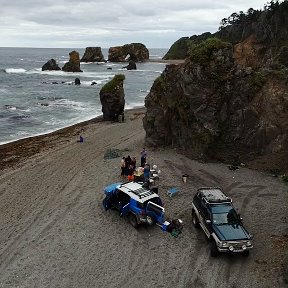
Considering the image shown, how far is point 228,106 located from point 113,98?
850 inches

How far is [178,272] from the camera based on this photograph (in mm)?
16875

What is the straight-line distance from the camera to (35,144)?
4097 centimetres

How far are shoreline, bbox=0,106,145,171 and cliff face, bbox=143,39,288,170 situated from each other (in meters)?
15.3

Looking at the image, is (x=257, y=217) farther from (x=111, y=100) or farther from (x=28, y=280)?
(x=111, y=100)

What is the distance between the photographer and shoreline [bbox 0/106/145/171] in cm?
3584

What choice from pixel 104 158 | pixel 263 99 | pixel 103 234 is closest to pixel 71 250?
pixel 103 234

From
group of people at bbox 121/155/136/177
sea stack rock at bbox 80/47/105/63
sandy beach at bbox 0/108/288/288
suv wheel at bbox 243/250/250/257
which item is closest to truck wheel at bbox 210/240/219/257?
sandy beach at bbox 0/108/288/288

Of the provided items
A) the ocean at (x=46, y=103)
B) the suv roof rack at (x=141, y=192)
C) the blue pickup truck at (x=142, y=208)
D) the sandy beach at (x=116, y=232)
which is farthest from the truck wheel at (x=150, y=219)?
the ocean at (x=46, y=103)

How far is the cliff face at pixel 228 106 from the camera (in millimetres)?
28828

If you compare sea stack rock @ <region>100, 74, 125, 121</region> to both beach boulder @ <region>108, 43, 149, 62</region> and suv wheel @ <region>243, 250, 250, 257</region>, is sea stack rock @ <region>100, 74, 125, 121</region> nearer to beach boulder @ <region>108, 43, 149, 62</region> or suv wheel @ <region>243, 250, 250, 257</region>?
suv wheel @ <region>243, 250, 250, 257</region>

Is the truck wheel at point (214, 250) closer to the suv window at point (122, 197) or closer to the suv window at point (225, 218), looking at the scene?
the suv window at point (225, 218)

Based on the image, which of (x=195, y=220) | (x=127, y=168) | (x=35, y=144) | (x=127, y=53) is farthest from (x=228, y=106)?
(x=127, y=53)

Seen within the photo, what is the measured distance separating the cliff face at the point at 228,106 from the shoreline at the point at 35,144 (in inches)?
602

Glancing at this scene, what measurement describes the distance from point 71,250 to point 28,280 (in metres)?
2.60
